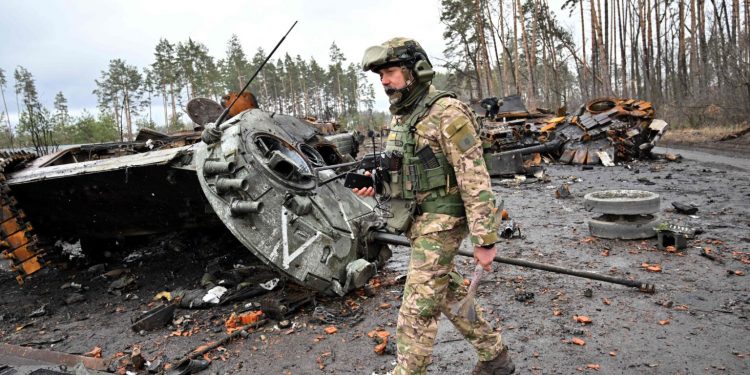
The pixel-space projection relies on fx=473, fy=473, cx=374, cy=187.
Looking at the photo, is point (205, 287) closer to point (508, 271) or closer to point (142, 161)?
point (142, 161)

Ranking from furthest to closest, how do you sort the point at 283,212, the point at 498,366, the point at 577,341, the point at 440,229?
the point at 283,212, the point at 577,341, the point at 498,366, the point at 440,229

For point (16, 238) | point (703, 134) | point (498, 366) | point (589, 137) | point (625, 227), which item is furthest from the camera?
point (703, 134)

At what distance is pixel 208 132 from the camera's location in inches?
198

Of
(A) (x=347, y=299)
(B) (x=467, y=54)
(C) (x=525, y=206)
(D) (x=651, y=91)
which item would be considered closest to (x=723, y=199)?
(C) (x=525, y=206)

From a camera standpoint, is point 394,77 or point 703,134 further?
point 703,134

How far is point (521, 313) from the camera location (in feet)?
13.8

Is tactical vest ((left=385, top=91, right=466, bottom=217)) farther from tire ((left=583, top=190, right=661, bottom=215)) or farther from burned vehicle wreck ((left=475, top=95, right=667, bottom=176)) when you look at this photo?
burned vehicle wreck ((left=475, top=95, right=667, bottom=176))

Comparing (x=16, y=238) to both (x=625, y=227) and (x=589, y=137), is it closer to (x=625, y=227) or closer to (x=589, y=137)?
(x=625, y=227)

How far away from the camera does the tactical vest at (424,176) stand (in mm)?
2684

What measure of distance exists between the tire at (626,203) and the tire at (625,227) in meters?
0.20

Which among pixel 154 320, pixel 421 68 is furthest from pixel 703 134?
pixel 154 320

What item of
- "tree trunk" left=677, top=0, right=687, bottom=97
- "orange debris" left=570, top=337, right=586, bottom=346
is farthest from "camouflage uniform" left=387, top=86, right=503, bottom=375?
"tree trunk" left=677, top=0, right=687, bottom=97

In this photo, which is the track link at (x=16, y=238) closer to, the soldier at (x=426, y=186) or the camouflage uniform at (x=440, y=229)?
the soldier at (x=426, y=186)

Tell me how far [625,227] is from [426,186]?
14.5ft
